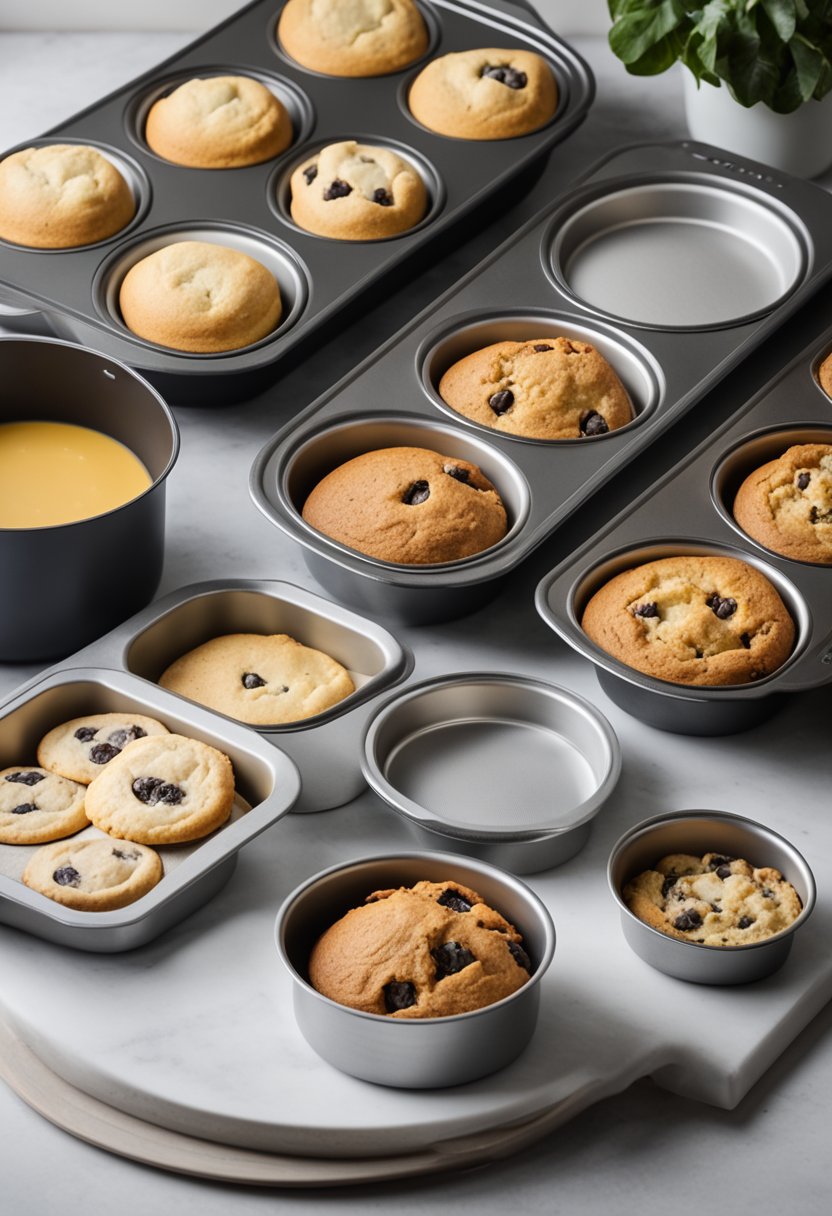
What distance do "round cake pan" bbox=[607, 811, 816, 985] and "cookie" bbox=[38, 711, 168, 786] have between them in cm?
65

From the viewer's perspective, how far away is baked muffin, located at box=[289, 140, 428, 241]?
285cm

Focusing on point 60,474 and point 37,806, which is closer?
point 37,806

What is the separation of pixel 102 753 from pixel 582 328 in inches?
45.2

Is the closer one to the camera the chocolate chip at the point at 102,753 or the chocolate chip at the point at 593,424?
the chocolate chip at the point at 102,753

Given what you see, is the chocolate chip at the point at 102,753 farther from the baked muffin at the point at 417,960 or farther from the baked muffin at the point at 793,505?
the baked muffin at the point at 793,505

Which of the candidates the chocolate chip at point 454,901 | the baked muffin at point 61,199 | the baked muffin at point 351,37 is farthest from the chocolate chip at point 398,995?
the baked muffin at point 351,37

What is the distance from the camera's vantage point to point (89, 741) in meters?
2.18

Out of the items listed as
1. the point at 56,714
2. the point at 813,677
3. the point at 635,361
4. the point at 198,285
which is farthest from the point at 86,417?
the point at 813,677

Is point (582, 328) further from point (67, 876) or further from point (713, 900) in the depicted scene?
point (67, 876)

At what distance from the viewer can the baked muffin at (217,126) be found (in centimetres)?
299

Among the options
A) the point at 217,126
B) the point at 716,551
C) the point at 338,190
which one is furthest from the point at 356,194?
the point at 716,551

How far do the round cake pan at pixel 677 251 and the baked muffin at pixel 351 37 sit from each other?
1.74ft

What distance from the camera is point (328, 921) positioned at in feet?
6.51

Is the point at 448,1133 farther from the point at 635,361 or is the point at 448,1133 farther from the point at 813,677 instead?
the point at 635,361
